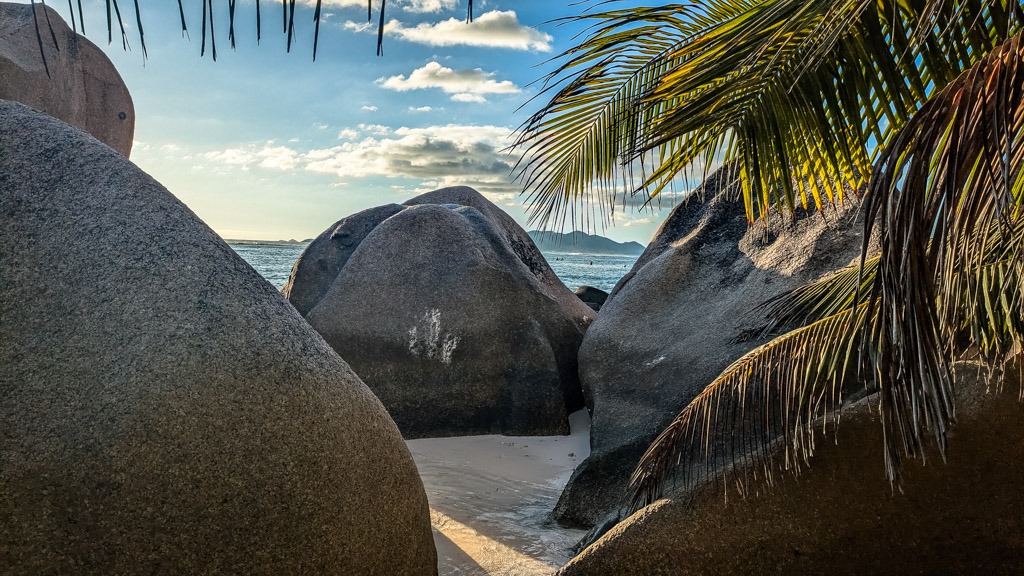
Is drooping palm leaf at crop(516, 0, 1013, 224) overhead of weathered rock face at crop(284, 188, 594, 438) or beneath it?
overhead

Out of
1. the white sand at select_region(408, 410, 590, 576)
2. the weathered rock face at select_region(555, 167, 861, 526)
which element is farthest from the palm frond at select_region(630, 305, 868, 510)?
the weathered rock face at select_region(555, 167, 861, 526)

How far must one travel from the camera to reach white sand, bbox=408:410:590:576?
4.39 meters

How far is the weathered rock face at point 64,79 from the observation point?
985cm

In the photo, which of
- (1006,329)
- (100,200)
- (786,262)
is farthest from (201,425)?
(786,262)

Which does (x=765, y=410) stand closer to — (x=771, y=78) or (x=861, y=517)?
(x=861, y=517)

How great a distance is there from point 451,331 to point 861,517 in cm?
479

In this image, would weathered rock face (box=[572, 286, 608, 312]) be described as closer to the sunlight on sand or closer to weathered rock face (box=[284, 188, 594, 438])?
weathered rock face (box=[284, 188, 594, 438])

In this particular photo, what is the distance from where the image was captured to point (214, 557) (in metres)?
2.61

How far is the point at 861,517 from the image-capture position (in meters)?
3.16

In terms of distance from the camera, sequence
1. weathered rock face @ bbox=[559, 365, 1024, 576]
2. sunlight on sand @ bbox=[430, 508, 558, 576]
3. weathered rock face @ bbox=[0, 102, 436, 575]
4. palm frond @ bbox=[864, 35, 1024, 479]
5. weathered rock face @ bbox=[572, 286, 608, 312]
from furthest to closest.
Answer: weathered rock face @ bbox=[572, 286, 608, 312]
sunlight on sand @ bbox=[430, 508, 558, 576]
weathered rock face @ bbox=[559, 365, 1024, 576]
weathered rock face @ bbox=[0, 102, 436, 575]
palm frond @ bbox=[864, 35, 1024, 479]

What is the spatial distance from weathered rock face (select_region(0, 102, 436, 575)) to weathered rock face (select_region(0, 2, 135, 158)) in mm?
7138

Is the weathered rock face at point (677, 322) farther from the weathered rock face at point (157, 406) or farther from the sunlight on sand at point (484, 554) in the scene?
the weathered rock face at point (157, 406)

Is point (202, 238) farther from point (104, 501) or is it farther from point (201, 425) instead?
point (104, 501)

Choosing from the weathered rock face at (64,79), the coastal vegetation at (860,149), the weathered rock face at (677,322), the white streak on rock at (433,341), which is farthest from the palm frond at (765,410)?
the weathered rock face at (64,79)
